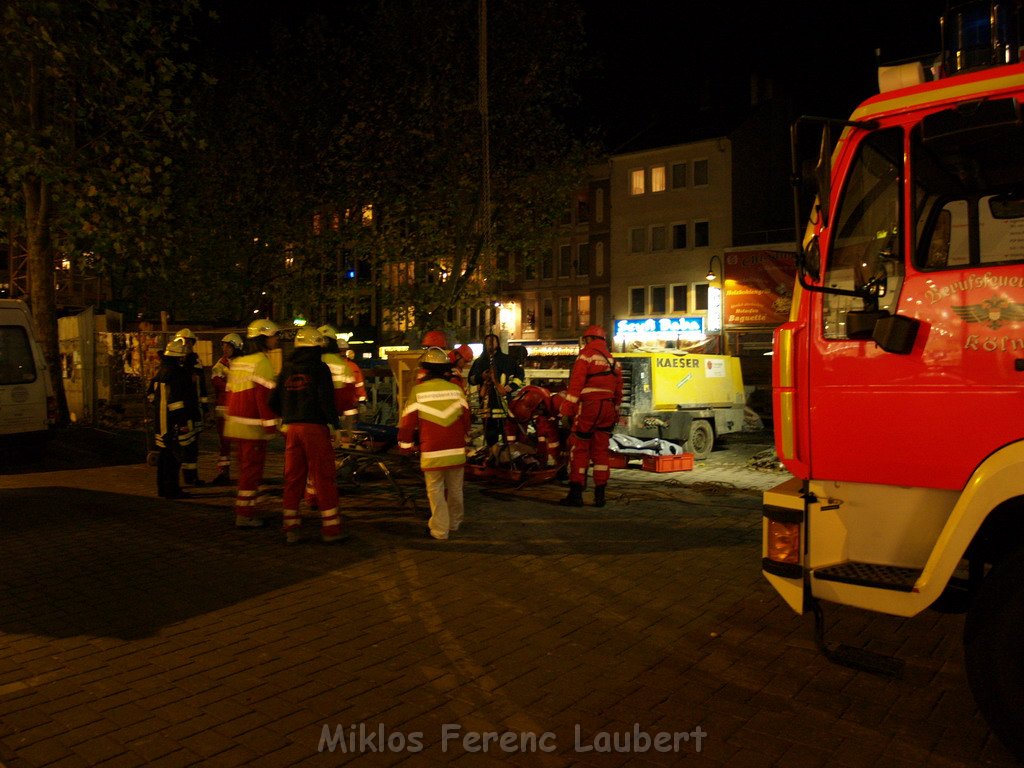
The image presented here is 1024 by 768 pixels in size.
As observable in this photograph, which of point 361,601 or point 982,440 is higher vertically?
point 982,440

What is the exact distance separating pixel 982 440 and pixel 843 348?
0.73m

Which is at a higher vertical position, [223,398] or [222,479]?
[223,398]

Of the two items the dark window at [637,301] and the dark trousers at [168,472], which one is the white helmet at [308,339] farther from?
the dark window at [637,301]

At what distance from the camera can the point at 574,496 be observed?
9.15m

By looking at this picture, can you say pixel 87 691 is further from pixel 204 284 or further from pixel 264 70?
pixel 204 284

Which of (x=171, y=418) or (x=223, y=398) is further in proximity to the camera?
(x=223, y=398)

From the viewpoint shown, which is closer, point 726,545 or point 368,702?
point 368,702

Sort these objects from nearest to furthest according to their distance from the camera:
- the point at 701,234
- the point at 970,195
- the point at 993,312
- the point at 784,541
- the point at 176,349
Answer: the point at 993,312
the point at 970,195
the point at 784,541
the point at 176,349
the point at 701,234

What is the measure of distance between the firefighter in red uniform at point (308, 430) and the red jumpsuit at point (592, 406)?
2857mm

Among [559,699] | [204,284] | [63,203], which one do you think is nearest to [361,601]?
[559,699]

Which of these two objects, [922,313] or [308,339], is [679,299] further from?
[922,313]

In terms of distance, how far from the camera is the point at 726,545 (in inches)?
287

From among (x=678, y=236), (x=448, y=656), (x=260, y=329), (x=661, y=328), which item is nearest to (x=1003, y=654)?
(x=448, y=656)

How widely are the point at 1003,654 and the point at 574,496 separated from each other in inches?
233
